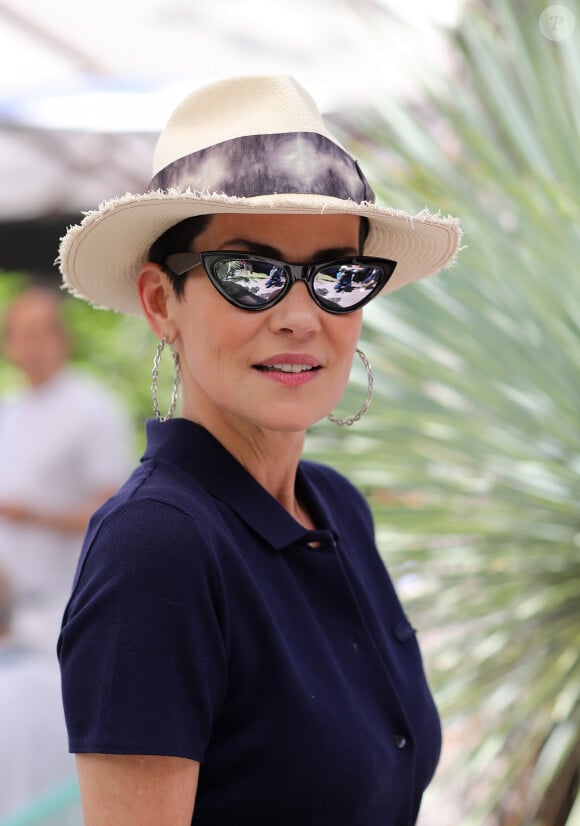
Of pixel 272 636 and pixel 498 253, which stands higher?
pixel 498 253

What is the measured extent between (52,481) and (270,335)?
2.50 metres

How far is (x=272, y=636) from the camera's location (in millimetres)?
1165

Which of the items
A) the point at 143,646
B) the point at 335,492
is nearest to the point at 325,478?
the point at 335,492

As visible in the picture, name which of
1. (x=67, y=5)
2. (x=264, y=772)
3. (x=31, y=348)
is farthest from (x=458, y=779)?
(x=67, y=5)

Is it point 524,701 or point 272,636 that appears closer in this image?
point 272,636

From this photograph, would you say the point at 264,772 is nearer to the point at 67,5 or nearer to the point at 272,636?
the point at 272,636

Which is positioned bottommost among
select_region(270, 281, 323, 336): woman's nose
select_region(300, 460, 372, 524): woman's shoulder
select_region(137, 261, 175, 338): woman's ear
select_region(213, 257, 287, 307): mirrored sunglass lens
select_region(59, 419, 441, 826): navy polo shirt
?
select_region(59, 419, 441, 826): navy polo shirt

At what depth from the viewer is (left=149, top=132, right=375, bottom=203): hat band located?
Answer: 49.4 inches

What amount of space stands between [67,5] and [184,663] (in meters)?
3.86

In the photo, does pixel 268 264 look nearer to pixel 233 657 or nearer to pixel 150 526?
pixel 150 526

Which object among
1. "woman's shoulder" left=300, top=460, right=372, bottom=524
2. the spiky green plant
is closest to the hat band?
"woman's shoulder" left=300, top=460, right=372, bottom=524

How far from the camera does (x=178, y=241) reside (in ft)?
4.36

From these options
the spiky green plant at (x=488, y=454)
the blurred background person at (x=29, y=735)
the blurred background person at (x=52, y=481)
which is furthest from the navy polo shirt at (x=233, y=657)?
the blurred background person at (x=52, y=481)

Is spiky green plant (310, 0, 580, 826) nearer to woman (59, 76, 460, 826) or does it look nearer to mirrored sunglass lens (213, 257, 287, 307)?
woman (59, 76, 460, 826)
